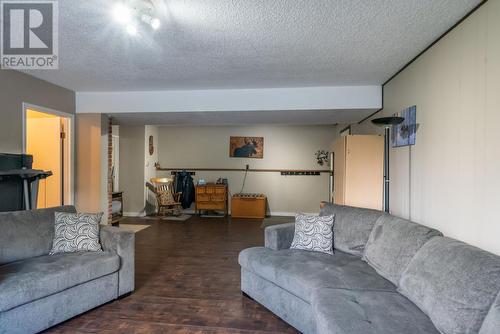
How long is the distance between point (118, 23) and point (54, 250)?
6.50 ft

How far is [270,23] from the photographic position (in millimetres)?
2082

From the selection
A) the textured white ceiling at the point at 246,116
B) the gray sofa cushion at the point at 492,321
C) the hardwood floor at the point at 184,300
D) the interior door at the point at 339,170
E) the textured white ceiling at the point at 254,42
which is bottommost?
the hardwood floor at the point at 184,300

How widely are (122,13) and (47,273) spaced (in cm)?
190

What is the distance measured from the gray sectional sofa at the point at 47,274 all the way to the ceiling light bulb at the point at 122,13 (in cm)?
175

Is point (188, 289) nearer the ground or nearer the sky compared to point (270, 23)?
nearer the ground

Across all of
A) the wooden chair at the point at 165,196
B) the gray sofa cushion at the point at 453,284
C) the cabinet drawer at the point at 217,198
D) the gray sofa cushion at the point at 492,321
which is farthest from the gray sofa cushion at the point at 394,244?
the wooden chair at the point at 165,196

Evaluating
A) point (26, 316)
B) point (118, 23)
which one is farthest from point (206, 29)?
point (26, 316)

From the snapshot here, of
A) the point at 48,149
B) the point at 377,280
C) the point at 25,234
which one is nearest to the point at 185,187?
the point at 48,149

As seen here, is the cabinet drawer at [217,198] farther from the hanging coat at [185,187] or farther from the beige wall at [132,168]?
the beige wall at [132,168]

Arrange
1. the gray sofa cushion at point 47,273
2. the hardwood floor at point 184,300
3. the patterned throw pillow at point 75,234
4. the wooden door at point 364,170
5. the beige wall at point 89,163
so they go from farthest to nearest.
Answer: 1. the beige wall at point 89,163
2. the wooden door at point 364,170
3. the patterned throw pillow at point 75,234
4. the hardwood floor at point 184,300
5. the gray sofa cushion at point 47,273

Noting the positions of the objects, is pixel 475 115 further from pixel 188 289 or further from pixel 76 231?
pixel 76 231

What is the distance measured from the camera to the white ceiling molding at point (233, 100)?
146 inches

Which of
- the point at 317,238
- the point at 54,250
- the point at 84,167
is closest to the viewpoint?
the point at 54,250

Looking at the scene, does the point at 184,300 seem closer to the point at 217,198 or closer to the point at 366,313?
the point at 366,313
